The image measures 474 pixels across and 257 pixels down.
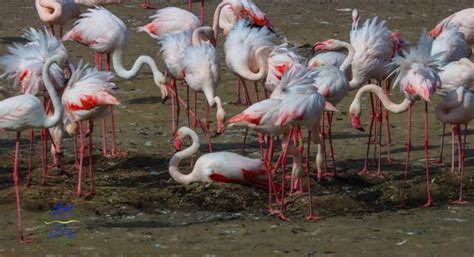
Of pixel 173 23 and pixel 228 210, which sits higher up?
pixel 173 23

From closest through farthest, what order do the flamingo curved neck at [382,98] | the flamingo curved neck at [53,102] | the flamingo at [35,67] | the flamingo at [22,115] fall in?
the flamingo at [22,115] < the flamingo curved neck at [53,102] < the flamingo at [35,67] < the flamingo curved neck at [382,98]

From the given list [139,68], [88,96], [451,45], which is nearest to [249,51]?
[139,68]

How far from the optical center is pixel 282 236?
784 centimetres

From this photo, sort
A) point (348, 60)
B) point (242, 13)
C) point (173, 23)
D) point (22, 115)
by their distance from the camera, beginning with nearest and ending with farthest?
point (22, 115)
point (348, 60)
point (173, 23)
point (242, 13)

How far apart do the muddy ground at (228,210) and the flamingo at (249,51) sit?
3.12 feet

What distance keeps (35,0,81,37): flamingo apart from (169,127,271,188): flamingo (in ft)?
11.5

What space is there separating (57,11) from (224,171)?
3.85 m

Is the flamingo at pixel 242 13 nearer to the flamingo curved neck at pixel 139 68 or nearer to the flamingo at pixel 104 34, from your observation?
the flamingo at pixel 104 34

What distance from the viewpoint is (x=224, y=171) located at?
9.14 meters

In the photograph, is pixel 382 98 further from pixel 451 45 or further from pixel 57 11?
pixel 57 11

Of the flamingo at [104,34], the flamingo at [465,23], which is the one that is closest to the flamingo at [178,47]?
the flamingo at [104,34]

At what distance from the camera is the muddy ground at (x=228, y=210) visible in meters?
7.55

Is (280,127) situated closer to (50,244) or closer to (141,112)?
(50,244)

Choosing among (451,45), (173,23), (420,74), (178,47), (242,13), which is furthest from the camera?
(242,13)
